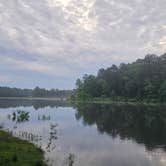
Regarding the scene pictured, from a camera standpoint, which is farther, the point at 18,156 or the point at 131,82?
the point at 131,82

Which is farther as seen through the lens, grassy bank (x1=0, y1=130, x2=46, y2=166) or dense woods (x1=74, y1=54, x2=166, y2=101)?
dense woods (x1=74, y1=54, x2=166, y2=101)

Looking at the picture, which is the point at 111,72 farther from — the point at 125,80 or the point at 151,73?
the point at 151,73

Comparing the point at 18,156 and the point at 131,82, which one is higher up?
the point at 131,82

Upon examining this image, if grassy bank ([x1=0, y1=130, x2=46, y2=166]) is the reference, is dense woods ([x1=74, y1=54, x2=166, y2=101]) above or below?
above

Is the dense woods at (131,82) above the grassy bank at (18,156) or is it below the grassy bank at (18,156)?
above

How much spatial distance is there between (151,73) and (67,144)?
112638 millimetres

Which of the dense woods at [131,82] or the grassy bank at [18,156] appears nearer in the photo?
the grassy bank at [18,156]

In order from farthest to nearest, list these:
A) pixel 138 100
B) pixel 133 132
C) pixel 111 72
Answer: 1. pixel 111 72
2. pixel 138 100
3. pixel 133 132

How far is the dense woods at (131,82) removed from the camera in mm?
129875

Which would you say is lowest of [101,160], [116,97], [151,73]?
[101,160]

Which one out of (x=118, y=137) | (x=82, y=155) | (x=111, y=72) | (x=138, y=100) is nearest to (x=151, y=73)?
(x=138, y=100)

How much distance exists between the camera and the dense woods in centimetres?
12988

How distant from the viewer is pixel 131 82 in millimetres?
140375

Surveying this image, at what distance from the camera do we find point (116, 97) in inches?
5891
